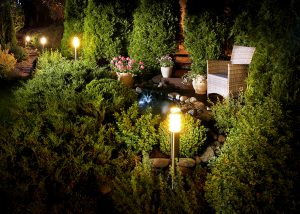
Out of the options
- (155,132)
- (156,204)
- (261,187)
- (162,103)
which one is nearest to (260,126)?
(261,187)

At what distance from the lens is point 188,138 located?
4.84m

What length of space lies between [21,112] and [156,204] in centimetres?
258

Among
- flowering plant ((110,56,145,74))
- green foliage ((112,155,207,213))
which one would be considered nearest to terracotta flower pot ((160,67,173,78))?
flowering plant ((110,56,145,74))

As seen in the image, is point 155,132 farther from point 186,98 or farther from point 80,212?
point 186,98

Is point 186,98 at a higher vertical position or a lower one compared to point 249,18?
lower

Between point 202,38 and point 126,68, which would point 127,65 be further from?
point 202,38

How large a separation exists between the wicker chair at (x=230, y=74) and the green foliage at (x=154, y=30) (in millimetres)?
2387

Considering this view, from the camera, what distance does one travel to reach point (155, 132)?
515cm

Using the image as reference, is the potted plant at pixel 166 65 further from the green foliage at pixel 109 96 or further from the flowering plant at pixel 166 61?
the green foliage at pixel 109 96

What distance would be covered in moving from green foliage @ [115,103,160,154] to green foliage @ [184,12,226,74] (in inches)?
144

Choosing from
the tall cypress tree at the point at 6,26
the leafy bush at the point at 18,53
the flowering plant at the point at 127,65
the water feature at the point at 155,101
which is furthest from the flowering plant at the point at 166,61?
the tall cypress tree at the point at 6,26

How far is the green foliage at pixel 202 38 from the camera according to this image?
816 cm

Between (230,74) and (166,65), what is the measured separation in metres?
2.97

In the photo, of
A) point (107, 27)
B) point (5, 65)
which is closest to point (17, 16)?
point (5, 65)
